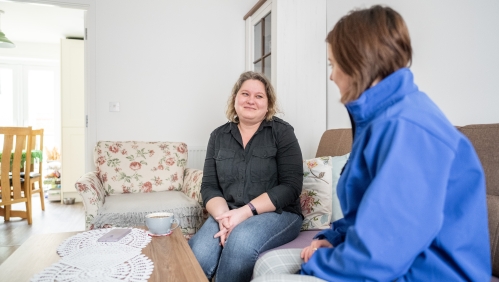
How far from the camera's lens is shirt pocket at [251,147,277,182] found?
4.94 feet

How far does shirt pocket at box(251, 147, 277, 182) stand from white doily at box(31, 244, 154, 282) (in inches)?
22.9

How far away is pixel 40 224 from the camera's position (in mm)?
3359

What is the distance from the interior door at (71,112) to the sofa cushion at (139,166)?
2.07 metres

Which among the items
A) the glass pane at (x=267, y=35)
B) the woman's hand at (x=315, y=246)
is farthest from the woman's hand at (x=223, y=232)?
the glass pane at (x=267, y=35)

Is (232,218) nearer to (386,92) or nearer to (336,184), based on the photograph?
(336,184)

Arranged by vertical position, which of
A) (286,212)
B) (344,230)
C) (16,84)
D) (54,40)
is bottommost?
(286,212)

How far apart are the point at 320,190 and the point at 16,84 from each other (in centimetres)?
614

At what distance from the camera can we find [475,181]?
639 mm

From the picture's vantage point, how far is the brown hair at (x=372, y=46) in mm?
677

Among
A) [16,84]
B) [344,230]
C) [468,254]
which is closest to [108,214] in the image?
[344,230]

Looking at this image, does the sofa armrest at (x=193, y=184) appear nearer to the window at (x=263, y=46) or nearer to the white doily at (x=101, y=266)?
the window at (x=263, y=46)

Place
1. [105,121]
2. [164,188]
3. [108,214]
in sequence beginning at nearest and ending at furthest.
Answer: [108,214]
[164,188]
[105,121]

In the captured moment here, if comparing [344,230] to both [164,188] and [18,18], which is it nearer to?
[164,188]

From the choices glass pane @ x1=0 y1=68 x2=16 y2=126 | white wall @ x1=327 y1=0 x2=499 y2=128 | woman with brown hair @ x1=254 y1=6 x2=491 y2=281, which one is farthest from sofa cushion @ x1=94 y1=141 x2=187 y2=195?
glass pane @ x1=0 y1=68 x2=16 y2=126
